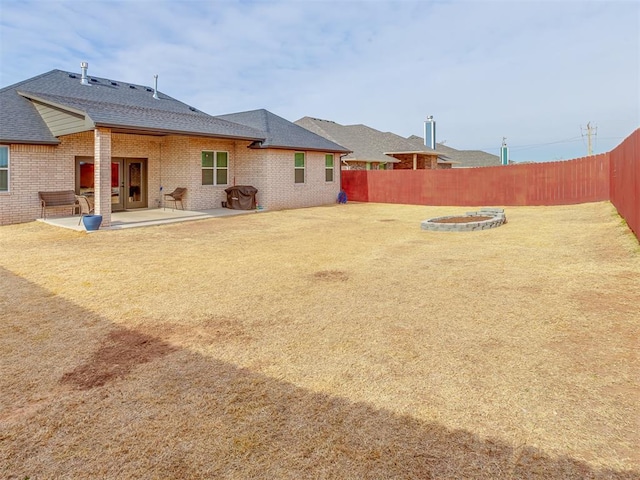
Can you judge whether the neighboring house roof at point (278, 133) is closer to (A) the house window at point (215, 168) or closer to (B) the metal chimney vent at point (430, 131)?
(A) the house window at point (215, 168)

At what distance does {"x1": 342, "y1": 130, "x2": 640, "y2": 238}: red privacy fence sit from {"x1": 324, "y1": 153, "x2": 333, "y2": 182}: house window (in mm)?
2705

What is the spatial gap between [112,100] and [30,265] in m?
12.0

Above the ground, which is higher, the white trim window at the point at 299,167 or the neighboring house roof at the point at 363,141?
the neighboring house roof at the point at 363,141

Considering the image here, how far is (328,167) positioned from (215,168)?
6561mm

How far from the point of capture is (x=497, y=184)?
782 inches

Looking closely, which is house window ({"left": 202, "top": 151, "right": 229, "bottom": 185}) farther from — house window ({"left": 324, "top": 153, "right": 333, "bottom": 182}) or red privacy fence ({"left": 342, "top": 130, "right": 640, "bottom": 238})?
red privacy fence ({"left": 342, "top": 130, "right": 640, "bottom": 238})

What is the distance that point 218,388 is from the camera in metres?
3.06

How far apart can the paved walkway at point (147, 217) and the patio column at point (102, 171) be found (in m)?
0.60

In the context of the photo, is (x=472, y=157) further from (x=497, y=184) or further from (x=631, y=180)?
(x=631, y=180)

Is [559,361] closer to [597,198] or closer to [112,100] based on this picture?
[597,198]

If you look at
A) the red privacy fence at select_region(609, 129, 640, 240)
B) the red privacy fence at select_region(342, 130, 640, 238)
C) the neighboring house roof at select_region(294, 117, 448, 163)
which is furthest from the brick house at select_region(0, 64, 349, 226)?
the red privacy fence at select_region(609, 129, 640, 240)

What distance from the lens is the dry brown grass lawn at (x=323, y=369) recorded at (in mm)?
2293

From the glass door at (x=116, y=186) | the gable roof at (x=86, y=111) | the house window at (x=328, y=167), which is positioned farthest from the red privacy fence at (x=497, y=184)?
the glass door at (x=116, y=186)

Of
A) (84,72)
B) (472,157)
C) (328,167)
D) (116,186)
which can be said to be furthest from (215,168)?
(472,157)
